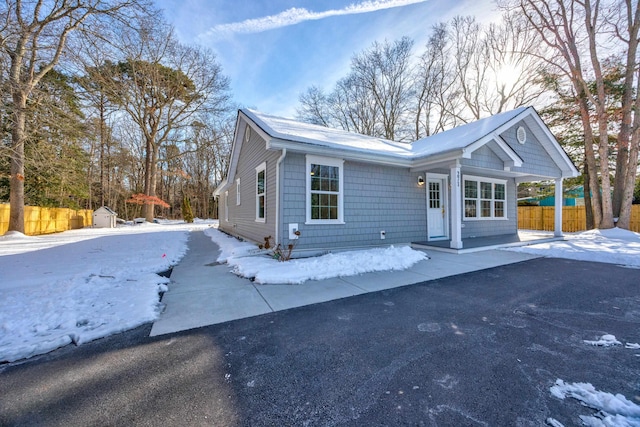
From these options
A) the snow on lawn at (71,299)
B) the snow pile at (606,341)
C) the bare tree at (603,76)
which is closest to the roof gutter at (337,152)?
the snow on lawn at (71,299)

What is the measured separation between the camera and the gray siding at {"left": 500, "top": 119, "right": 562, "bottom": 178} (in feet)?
28.9

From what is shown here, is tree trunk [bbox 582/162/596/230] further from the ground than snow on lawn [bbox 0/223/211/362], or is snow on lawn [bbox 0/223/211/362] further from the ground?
tree trunk [bbox 582/162/596/230]

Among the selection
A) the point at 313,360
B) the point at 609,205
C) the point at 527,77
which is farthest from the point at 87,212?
the point at 527,77

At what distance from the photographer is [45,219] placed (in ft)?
46.3

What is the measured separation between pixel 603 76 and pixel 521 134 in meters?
6.46

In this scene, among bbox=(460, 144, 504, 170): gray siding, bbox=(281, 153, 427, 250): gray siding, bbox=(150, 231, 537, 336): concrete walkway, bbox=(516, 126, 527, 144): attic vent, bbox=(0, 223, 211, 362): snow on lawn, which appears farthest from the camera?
bbox=(516, 126, 527, 144): attic vent

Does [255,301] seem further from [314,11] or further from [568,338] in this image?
[314,11]

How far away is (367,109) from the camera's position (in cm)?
2238

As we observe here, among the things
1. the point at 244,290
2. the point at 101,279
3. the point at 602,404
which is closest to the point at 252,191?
the point at 101,279

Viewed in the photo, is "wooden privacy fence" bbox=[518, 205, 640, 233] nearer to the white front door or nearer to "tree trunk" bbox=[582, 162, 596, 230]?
"tree trunk" bbox=[582, 162, 596, 230]

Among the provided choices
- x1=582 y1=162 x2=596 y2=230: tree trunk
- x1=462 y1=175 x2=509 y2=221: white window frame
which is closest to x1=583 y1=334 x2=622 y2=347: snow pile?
x1=462 y1=175 x2=509 y2=221: white window frame

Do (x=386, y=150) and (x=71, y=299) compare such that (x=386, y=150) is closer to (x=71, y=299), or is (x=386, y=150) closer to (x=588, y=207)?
(x=71, y=299)

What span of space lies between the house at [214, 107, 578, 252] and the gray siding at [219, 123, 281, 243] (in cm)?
3

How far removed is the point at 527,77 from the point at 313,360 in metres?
22.6
